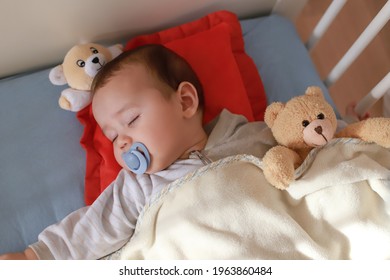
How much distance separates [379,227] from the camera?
0.79 m

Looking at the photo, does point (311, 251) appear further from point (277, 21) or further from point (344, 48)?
point (344, 48)

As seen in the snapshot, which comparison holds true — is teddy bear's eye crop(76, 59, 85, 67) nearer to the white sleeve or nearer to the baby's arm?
the white sleeve

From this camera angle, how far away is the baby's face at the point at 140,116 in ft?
2.96

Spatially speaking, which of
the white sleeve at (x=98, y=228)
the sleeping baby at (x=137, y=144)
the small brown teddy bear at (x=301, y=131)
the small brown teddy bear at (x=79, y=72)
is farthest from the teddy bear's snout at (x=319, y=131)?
the small brown teddy bear at (x=79, y=72)

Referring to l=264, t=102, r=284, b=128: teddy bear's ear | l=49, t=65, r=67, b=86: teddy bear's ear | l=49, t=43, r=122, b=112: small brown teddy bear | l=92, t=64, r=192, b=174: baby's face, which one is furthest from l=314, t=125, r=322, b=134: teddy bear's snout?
l=49, t=65, r=67, b=86: teddy bear's ear

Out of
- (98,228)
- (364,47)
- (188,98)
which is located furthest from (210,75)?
(98,228)

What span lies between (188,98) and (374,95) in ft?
1.55

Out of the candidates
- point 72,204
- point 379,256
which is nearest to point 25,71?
point 72,204

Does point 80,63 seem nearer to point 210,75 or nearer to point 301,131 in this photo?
point 210,75

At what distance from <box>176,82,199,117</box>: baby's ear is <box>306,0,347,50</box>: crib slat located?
0.45 m

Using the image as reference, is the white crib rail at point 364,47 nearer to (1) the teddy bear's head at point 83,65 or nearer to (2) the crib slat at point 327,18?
(2) the crib slat at point 327,18

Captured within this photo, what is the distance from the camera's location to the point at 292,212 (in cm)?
84

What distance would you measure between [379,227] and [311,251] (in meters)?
0.14

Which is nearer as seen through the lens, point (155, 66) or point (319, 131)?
point (319, 131)
